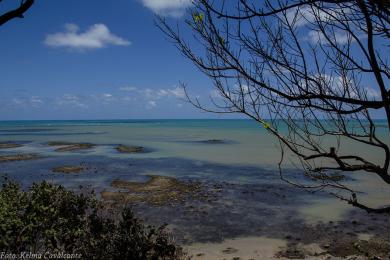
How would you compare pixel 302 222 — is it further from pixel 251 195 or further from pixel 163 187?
pixel 163 187

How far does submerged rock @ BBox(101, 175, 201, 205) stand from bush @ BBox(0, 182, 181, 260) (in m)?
11.0

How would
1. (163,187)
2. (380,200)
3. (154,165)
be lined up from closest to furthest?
(380,200) → (163,187) → (154,165)

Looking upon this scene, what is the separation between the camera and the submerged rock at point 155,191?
719 inches

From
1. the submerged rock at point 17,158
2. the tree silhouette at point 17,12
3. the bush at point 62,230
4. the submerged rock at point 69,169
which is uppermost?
the tree silhouette at point 17,12

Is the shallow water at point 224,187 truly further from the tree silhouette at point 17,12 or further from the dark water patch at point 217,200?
the tree silhouette at point 17,12

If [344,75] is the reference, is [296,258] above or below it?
below

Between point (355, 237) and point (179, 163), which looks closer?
point (355, 237)

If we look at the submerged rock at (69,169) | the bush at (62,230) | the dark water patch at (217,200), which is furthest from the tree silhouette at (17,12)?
the submerged rock at (69,169)

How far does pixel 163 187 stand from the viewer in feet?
69.9

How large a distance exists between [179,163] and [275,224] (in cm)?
1816

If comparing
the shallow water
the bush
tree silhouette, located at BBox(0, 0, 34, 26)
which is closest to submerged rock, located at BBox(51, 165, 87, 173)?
the shallow water

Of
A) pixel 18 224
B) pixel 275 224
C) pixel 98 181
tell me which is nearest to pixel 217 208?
pixel 275 224

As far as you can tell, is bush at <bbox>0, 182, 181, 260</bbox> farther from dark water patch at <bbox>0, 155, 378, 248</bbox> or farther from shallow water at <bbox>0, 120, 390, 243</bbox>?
dark water patch at <bbox>0, 155, 378, 248</bbox>

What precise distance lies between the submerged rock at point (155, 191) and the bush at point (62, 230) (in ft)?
36.2
